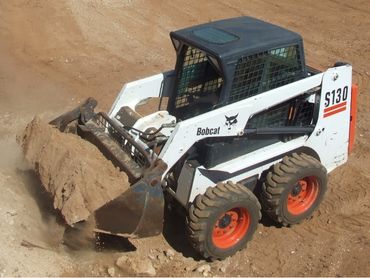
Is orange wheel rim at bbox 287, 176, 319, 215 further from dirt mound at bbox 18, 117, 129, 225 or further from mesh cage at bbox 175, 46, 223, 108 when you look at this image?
dirt mound at bbox 18, 117, 129, 225

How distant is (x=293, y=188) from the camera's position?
6336 millimetres

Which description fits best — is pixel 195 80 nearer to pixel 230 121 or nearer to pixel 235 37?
pixel 235 37

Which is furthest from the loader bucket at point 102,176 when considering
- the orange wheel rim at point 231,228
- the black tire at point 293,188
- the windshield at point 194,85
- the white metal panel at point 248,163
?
the black tire at point 293,188

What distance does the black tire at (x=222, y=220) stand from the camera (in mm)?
5598

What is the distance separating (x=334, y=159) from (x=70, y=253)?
10.9 ft

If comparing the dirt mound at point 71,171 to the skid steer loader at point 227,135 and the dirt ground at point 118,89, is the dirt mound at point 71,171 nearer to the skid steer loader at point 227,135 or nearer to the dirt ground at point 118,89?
the skid steer loader at point 227,135

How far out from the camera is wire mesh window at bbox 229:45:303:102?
5844 mm

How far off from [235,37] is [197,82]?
82cm

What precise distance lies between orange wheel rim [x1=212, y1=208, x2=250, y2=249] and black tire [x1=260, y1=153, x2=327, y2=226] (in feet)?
1.28

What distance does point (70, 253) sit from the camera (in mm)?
5848

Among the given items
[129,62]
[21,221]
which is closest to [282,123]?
[21,221]

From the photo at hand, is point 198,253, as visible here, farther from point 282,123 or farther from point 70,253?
point 282,123

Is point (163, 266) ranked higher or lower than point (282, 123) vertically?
lower

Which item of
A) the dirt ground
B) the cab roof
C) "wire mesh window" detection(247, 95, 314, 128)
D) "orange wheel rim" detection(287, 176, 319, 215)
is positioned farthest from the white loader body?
the dirt ground
